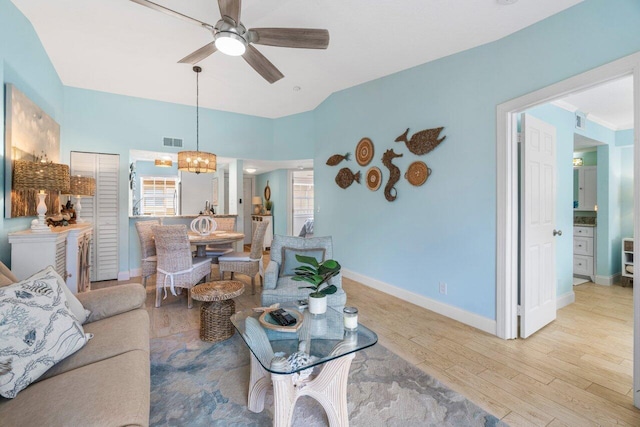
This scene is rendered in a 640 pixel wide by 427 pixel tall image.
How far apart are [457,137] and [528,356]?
6.86ft

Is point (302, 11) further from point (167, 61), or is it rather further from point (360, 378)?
point (360, 378)

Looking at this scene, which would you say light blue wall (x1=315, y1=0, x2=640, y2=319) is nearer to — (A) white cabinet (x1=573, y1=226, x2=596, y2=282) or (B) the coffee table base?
(A) white cabinet (x1=573, y1=226, x2=596, y2=282)

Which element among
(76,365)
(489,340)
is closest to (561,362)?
(489,340)

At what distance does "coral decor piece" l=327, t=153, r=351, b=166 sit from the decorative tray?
3090 millimetres

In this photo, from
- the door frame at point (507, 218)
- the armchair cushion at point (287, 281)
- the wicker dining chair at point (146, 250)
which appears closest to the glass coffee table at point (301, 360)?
the armchair cushion at point (287, 281)

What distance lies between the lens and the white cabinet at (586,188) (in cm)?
457

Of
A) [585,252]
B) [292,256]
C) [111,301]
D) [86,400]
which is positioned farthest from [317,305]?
[585,252]

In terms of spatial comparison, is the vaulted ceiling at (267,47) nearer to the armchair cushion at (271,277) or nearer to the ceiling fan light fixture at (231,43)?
the ceiling fan light fixture at (231,43)

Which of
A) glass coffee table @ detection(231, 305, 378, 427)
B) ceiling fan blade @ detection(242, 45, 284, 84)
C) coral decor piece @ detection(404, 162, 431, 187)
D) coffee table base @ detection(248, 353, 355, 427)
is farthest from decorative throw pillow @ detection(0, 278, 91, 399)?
coral decor piece @ detection(404, 162, 431, 187)

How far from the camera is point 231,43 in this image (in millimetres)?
2092

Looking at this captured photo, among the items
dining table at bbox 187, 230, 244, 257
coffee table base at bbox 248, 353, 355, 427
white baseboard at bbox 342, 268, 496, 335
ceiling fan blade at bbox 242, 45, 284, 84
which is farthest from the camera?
dining table at bbox 187, 230, 244, 257

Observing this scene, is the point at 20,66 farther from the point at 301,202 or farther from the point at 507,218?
the point at 301,202

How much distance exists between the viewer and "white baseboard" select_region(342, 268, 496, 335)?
272 centimetres

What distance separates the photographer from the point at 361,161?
4199 mm
